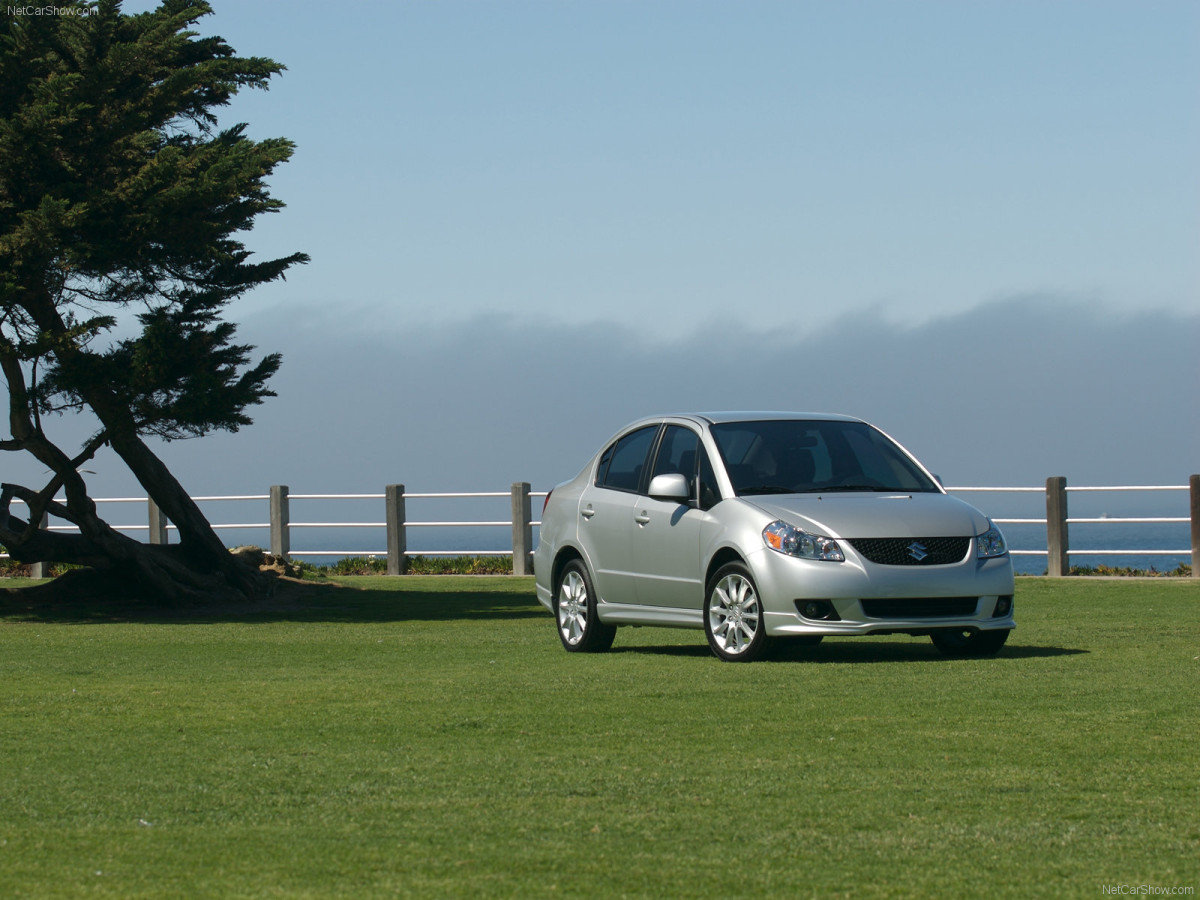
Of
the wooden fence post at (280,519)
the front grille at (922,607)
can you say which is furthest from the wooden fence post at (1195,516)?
the wooden fence post at (280,519)

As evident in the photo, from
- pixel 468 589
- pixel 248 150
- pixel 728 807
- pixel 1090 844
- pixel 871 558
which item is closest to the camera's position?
pixel 1090 844

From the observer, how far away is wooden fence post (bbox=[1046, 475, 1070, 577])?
24.2 m

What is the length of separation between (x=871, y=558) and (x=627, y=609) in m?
Result: 2.24

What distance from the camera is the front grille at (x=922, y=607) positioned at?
1094cm

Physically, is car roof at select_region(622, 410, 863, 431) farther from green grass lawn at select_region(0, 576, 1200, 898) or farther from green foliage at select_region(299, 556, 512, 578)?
green foliage at select_region(299, 556, 512, 578)

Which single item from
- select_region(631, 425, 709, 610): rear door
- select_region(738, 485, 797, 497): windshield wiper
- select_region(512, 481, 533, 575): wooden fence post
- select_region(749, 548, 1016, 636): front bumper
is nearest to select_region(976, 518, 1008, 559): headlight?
select_region(749, 548, 1016, 636): front bumper

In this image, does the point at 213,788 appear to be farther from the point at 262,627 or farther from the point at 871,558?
the point at 262,627

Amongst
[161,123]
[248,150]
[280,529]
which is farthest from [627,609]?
[280,529]

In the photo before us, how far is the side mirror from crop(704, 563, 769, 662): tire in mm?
646

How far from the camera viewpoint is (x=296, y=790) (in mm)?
6148

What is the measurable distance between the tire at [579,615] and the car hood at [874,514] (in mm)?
1875

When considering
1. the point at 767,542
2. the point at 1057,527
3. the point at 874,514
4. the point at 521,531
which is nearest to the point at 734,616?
the point at 767,542

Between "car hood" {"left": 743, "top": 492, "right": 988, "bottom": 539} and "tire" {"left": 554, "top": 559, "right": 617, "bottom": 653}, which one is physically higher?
"car hood" {"left": 743, "top": 492, "right": 988, "bottom": 539}

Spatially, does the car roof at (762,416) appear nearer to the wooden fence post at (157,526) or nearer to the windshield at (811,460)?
the windshield at (811,460)
